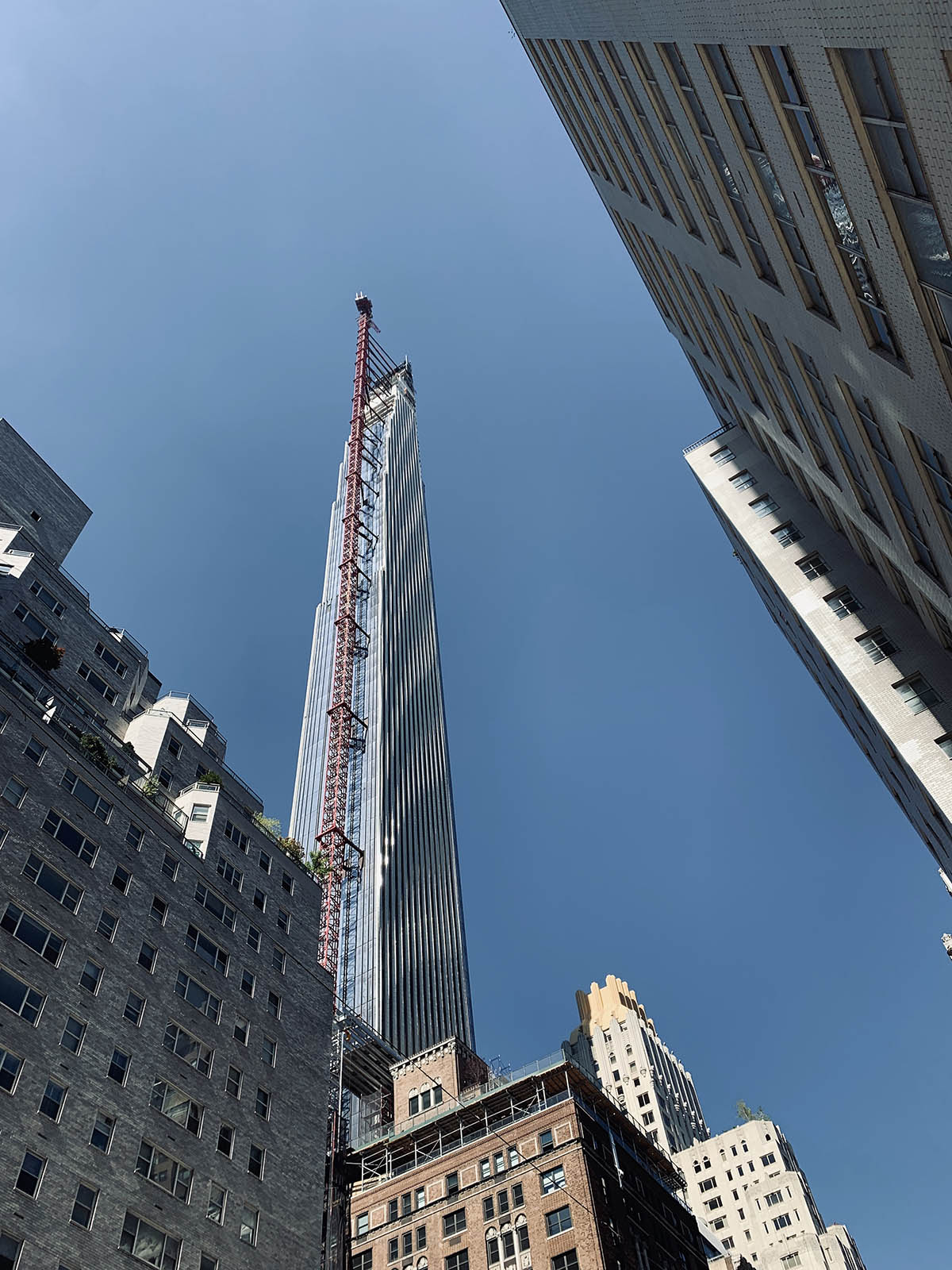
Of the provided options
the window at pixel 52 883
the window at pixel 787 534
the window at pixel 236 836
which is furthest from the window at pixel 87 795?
the window at pixel 787 534

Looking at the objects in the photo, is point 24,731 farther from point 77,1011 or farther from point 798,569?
point 798,569

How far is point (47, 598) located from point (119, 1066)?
93.2 ft

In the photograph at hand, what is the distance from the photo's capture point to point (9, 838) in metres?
41.9

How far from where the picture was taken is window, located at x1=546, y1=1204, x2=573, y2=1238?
60062 millimetres

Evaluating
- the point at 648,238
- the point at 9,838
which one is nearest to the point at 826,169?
the point at 648,238

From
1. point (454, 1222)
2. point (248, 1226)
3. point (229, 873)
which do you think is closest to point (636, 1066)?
point (454, 1222)

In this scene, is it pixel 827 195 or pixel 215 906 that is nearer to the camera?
pixel 827 195

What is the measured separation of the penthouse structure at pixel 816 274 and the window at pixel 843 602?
0.37 meters

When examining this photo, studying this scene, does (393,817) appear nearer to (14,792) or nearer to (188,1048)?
(188,1048)

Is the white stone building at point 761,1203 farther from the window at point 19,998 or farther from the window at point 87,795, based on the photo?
the window at point 19,998

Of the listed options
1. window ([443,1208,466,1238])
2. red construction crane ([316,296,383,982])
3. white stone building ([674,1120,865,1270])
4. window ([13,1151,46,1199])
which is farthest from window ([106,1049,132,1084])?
white stone building ([674,1120,865,1270])

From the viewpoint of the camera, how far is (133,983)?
44.4 m

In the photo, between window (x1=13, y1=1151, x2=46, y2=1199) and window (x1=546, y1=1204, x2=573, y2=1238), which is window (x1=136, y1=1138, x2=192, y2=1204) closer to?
window (x1=13, y1=1151, x2=46, y2=1199)

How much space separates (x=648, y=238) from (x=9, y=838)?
1866 inches
